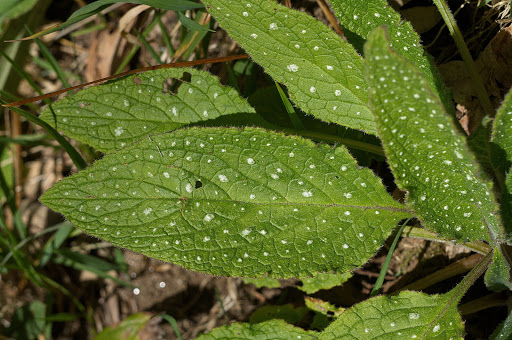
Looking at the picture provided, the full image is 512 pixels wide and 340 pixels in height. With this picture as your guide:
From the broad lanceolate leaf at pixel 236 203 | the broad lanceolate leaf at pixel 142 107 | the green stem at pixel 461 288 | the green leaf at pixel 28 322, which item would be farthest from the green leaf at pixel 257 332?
the green leaf at pixel 28 322

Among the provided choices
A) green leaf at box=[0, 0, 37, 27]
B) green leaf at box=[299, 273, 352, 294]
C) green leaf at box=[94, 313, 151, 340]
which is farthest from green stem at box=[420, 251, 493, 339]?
green leaf at box=[0, 0, 37, 27]

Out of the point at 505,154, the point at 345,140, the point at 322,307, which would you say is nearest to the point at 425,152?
the point at 505,154

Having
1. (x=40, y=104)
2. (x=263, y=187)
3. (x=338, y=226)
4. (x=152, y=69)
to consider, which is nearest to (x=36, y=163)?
(x=40, y=104)

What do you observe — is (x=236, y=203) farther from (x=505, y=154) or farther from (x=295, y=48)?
(x=505, y=154)

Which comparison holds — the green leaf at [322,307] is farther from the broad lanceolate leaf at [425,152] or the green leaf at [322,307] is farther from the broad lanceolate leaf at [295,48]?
the broad lanceolate leaf at [295,48]

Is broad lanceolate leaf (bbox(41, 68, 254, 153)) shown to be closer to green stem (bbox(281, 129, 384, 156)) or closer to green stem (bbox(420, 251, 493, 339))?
green stem (bbox(281, 129, 384, 156))

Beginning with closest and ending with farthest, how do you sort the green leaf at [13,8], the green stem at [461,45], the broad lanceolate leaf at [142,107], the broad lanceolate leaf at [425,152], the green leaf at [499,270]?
the broad lanceolate leaf at [425,152], the green leaf at [499,270], the green stem at [461,45], the broad lanceolate leaf at [142,107], the green leaf at [13,8]

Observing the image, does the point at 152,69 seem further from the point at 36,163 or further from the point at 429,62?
the point at 36,163
